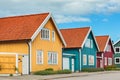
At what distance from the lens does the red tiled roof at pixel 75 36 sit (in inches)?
2192

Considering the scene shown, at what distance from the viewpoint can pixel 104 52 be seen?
71000 mm

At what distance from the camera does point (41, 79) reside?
32.6 metres

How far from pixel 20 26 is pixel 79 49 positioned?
46.4 ft

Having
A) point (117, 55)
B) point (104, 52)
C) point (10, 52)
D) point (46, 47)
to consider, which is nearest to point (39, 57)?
point (46, 47)

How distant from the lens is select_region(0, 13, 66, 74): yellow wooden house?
38.7 m

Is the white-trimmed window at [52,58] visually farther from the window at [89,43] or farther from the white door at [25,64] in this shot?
the window at [89,43]

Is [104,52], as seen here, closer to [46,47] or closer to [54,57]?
[54,57]

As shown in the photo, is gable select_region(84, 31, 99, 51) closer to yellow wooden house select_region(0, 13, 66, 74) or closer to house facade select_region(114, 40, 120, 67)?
yellow wooden house select_region(0, 13, 66, 74)

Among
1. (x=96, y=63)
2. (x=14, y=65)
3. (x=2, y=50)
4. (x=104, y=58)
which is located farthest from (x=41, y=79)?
(x=104, y=58)

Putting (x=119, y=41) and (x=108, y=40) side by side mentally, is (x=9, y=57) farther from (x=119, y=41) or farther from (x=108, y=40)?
(x=119, y=41)

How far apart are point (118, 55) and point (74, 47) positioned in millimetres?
33300

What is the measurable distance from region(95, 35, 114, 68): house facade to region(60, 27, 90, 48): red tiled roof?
9.71 m

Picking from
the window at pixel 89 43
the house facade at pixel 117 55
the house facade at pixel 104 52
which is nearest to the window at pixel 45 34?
the window at pixel 89 43

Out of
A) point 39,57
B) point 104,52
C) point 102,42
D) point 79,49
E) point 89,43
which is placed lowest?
point 39,57
